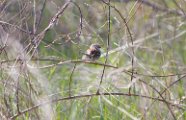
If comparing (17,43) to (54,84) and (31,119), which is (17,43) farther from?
(54,84)

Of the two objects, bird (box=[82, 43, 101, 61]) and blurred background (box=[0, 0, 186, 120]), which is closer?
blurred background (box=[0, 0, 186, 120])

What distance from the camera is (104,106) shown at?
3.47 m

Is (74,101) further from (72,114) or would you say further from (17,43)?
(17,43)

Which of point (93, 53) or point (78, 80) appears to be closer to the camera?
point (93, 53)

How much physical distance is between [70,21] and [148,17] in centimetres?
87

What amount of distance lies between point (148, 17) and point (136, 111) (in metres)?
2.61

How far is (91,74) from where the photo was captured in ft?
15.0

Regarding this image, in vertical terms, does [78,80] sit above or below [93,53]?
below

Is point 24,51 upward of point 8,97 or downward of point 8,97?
upward

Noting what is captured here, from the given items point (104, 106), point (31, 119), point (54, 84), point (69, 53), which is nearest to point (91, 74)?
point (54, 84)

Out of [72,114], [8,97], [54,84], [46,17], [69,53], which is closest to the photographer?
[8,97]

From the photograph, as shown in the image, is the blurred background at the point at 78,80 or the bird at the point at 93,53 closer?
the blurred background at the point at 78,80

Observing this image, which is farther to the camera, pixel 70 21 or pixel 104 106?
pixel 70 21

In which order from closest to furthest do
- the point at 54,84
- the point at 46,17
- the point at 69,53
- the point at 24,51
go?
the point at 24,51 → the point at 54,84 → the point at 69,53 → the point at 46,17
